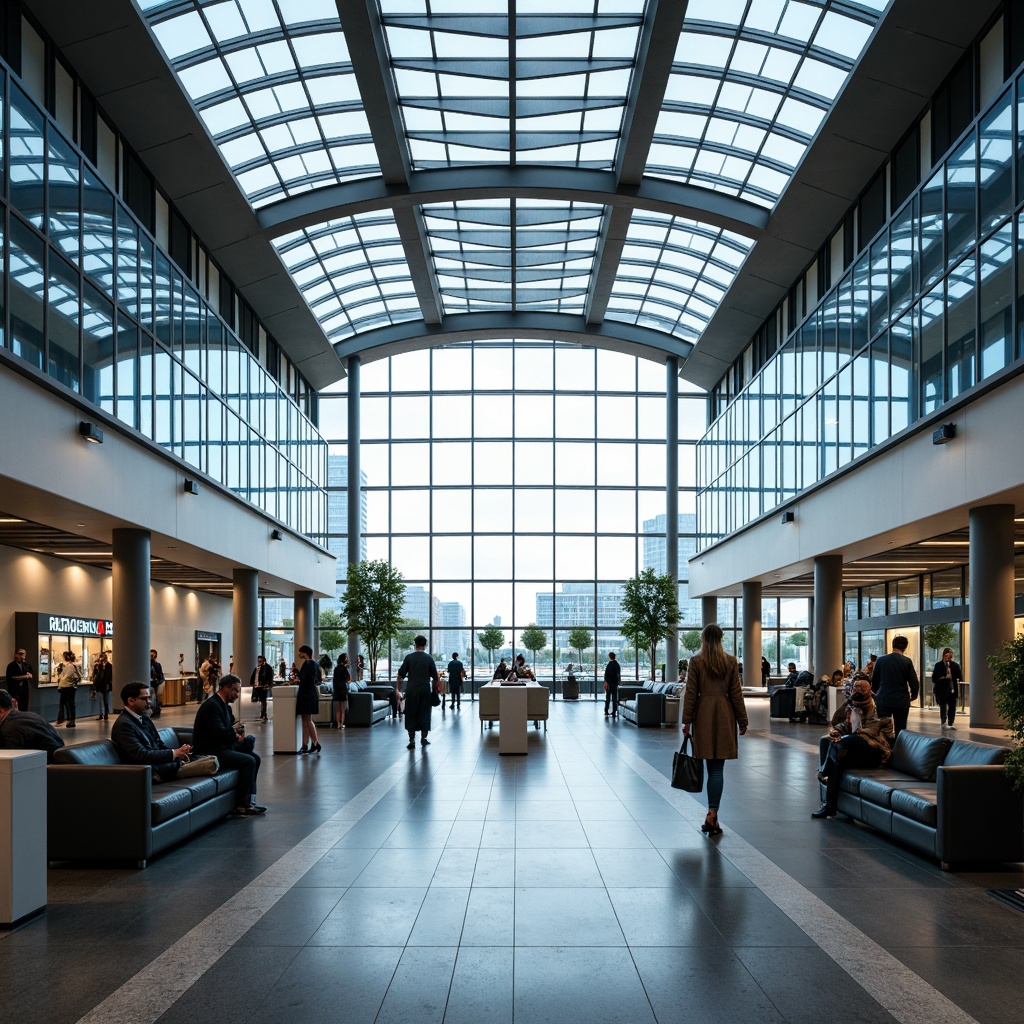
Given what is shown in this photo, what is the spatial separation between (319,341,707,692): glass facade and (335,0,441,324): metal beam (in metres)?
12.6

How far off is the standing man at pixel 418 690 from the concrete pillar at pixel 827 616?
37.3ft

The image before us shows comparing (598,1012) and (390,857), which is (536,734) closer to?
(390,857)

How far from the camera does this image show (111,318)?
17.5 m

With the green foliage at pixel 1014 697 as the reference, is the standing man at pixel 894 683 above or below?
below

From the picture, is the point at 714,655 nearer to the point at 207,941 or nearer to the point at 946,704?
the point at 207,941

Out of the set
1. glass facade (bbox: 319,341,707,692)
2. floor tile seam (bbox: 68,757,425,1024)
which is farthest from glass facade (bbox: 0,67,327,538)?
glass facade (bbox: 319,341,707,692)

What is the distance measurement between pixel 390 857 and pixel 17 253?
34.0ft

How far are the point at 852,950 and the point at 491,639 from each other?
35.3m

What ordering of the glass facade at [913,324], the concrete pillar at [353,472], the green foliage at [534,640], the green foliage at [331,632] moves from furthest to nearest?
the green foliage at [331,632] → the green foliage at [534,640] → the concrete pillar at [353,472] → the glass facade at [913,324]

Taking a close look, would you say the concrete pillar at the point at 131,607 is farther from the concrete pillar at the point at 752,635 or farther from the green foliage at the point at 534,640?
the green foliage at the point at 534,640

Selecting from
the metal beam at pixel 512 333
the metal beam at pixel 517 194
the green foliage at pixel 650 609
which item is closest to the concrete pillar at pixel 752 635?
the green foliage at pixel 650 609

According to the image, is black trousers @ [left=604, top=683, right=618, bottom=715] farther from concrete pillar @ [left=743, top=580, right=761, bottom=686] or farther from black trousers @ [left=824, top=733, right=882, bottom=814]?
black trousers @ [left=824, top=733, right=882, bottom=814]

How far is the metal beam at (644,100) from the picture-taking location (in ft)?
58.3

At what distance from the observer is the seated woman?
31.6 ft
